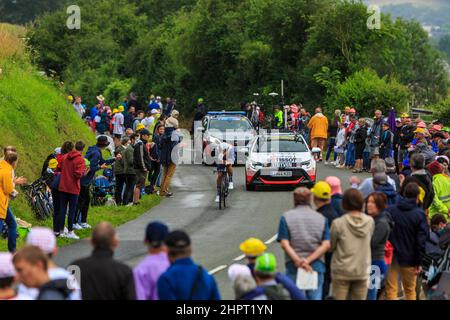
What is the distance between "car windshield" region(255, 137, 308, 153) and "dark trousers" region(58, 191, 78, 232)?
9942 millimetres

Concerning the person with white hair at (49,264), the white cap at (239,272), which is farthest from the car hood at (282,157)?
the person with white hair at (49,264)

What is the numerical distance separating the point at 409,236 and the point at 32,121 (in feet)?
57.9

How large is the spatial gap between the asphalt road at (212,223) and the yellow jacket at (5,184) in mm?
1281

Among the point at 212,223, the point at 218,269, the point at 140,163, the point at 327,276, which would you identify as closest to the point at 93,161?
the point at 212,223

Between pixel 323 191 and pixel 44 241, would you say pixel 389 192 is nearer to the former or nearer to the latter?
pixel 323 191

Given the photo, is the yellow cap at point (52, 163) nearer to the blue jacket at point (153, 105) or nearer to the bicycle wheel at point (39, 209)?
the bicycle wheel at point (39, 209)

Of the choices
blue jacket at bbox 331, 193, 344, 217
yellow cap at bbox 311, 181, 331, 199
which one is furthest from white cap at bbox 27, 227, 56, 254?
blue jacket at bbox 331, 193, 344, 217

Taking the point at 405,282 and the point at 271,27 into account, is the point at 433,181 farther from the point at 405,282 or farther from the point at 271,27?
the point at 271,27

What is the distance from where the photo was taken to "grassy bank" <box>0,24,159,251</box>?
23.8 metres

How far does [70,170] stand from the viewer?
1981cm

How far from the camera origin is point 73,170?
64.9ft

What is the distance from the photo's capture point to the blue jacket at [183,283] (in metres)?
9.38

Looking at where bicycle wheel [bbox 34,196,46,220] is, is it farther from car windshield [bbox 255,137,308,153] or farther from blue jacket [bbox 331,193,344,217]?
blue jacket [bbox 331,193,344,217]
